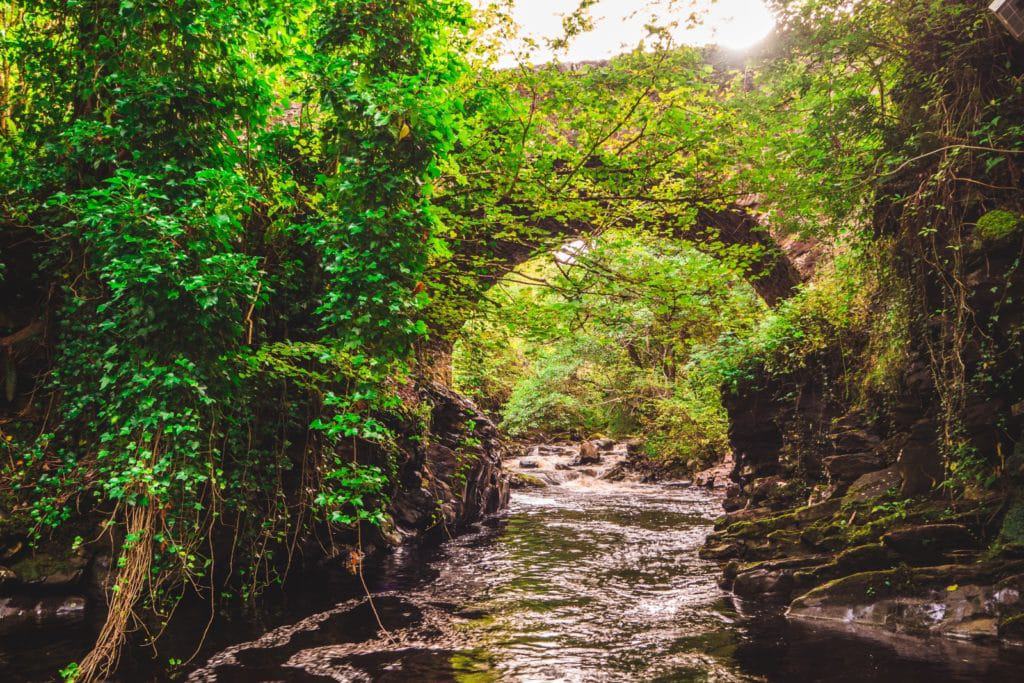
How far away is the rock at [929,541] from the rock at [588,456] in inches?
592

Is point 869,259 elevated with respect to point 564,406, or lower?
elevated

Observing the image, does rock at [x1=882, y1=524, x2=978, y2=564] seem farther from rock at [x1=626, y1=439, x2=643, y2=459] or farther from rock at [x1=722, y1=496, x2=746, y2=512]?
rock at [x1=626, y1=439, x2=643, y2=459]

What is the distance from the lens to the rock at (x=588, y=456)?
20984 mm

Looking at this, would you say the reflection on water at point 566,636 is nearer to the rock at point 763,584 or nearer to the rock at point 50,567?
the rock at point 763,584

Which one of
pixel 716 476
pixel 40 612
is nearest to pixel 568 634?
pixel 40 612

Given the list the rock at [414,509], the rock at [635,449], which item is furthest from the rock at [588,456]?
the rock at [414,509]

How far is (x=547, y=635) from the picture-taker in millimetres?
5766

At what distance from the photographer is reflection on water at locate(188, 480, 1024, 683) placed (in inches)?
187

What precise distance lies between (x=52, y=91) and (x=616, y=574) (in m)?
7.99

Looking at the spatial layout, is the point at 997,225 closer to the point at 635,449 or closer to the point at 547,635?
the point at 547,635

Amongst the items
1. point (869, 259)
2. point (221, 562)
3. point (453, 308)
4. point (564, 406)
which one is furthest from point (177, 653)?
point (564, 406)

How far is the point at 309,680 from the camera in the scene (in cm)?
470

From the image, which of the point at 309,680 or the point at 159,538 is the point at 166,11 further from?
the point at 309,680

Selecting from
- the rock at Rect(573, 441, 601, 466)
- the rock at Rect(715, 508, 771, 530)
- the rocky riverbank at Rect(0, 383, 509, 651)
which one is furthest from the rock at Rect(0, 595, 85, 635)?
the rock at Rect(573, 441, 601, 466)
